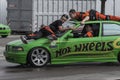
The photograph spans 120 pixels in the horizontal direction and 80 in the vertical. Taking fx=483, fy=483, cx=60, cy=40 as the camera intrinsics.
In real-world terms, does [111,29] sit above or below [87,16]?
below

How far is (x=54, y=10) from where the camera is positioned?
30406mm

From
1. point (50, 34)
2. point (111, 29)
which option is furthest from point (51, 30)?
point (111, 29)

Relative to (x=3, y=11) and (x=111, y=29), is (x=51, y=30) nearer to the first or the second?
(x=111, y=29)

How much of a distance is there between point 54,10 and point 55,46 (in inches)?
662

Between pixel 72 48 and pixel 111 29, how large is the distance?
4.45ft

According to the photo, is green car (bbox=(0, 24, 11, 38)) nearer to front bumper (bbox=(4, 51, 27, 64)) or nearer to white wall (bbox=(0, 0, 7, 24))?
white wall (bbox=(0, 0, 7, 24))

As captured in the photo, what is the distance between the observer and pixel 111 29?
14219 millimetres

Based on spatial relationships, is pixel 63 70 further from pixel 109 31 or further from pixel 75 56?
pixel 109 31

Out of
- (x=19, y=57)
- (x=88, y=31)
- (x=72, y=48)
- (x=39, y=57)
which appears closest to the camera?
(x=19, y=57)

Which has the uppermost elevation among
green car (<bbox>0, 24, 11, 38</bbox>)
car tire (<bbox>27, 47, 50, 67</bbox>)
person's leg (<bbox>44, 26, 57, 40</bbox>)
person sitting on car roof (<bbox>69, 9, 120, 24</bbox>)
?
person sitting on car roof (<bbox>69, 9, 120, 24</bbox>)

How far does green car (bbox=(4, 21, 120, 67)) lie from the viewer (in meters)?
13.6

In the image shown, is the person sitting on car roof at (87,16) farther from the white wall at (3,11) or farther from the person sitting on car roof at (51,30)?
the white wall at (3,11)

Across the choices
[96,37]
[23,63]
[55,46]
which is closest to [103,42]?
[96,37]

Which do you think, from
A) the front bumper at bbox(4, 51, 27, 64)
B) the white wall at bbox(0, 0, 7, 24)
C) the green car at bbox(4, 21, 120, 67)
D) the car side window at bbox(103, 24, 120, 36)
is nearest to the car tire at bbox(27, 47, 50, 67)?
the green car at bbox(4, 21, 120, 67)
